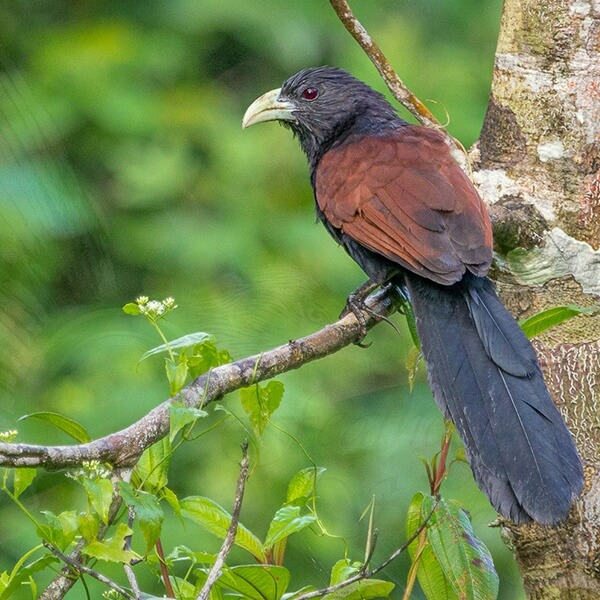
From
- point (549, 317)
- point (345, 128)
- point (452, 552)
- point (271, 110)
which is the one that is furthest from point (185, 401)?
point (271, 110)

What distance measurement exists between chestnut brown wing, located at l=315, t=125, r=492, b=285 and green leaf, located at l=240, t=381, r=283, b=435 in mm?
532

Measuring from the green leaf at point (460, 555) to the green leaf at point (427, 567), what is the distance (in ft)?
0.05

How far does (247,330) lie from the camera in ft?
6.43

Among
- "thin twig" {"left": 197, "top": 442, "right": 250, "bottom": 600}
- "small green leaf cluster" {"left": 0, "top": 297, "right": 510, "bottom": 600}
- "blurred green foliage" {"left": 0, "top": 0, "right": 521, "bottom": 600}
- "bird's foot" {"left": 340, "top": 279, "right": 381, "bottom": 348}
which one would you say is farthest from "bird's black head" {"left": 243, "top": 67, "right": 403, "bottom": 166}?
Answer: "thin twig" {"left": 197, "top": 442, "right": 250, "bottom": 600}

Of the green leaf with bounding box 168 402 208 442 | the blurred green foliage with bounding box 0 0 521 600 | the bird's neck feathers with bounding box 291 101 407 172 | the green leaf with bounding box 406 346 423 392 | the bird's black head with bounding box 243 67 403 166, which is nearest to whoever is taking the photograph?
the green leaf with bounding box 168 402 208 442

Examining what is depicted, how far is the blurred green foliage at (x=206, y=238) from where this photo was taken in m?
Result: 2.20

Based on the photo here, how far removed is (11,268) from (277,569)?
88 centimetres

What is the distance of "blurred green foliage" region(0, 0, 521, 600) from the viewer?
220cm

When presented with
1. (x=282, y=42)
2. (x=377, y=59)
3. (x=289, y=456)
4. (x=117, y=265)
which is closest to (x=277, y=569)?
(x=377, y=59)

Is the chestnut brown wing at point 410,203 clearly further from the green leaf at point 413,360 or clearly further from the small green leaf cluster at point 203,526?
the small green leaf cluster at point 203,526

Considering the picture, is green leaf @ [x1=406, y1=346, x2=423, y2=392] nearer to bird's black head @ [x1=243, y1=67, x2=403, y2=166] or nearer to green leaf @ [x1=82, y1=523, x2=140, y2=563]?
green leaf @ [x1=82, y1=523, x2=140, y2=563]

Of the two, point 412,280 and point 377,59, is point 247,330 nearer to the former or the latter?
point 412,280

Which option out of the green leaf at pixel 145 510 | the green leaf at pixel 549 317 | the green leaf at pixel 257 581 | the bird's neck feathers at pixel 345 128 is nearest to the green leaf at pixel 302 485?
the green leaf at pixel 257 581

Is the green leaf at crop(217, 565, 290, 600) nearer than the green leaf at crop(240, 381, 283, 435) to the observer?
Yes
